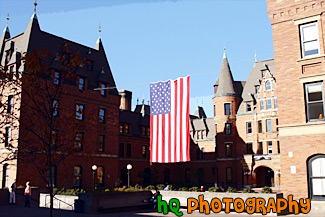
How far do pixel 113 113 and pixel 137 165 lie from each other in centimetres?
1155

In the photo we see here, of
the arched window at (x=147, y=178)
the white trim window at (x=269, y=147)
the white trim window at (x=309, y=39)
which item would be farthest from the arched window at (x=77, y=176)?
the white trim window at (x=309, y=39)

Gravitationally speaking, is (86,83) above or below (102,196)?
above

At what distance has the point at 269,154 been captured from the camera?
1827 inches

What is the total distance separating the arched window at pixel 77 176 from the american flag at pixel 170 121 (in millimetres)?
16031

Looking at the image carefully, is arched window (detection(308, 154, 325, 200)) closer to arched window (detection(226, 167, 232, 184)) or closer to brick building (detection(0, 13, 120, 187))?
brick building (detection(0, 13, 120, 187))

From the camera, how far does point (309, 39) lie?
62.9ft

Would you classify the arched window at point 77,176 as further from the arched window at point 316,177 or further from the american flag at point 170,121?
the arched window at point 316,177

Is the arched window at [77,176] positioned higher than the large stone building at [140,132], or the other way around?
the large stone building at [140,132]

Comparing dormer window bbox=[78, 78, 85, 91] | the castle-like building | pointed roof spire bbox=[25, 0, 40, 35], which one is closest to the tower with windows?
the castle-like building

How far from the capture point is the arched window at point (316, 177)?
17812mm

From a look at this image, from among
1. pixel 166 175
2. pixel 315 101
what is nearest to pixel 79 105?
pixel 166 175

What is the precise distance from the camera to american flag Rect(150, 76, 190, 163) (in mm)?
22844

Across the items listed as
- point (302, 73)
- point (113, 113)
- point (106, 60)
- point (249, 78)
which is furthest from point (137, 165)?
point (302, 73)

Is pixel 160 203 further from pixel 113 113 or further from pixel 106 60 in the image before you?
pixel 106 60
